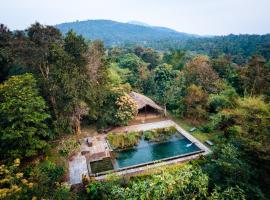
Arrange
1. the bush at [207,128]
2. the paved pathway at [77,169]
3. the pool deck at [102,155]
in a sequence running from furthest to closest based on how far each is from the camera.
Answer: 1. the bush at [207,128]
2. the pool deck at [102,155]
3. the paved pathway at [77,169]

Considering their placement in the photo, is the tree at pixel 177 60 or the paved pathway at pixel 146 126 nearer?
the paved pathway at pixel 146 126

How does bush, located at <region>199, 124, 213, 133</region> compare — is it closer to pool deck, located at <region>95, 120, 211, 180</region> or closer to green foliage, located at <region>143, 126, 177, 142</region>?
pool deck, located at <region>95, 120, 211, 180</region>

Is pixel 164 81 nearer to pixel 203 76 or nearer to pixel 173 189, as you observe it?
pixel 203 76

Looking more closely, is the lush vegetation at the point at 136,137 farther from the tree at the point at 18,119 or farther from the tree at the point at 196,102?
the tree at the point at 18,119

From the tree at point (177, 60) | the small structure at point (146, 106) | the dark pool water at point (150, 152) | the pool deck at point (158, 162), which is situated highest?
the tree at point (177, 60)

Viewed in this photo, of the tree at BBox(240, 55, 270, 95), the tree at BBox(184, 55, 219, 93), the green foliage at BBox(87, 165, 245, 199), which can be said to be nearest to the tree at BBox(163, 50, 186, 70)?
the tree at BBox(184, 55, 219, 93)

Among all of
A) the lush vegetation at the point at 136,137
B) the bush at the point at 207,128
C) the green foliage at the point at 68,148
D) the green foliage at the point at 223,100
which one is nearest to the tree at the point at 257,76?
the green foliage at the point at 223,100

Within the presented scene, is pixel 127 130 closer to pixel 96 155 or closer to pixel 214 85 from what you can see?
pixel 96 155
